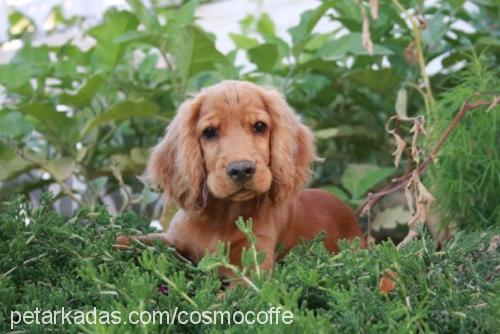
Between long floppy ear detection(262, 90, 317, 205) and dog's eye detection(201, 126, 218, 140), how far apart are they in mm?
116

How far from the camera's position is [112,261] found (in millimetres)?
1152

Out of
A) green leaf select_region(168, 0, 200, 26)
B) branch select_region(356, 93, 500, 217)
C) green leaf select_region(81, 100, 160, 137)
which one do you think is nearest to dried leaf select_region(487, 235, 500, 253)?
branch select_region(356, 93, 500, 217)

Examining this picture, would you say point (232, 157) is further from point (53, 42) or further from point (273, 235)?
point (53, 42)

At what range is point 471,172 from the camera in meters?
1.91

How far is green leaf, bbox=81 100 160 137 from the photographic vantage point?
248 centimetres

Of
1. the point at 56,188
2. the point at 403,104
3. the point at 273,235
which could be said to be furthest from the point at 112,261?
the point at 56,188

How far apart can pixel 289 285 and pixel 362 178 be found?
1522 mm

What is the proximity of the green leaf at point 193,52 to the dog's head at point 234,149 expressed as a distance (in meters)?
0.75

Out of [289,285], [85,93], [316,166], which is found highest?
[289,285]

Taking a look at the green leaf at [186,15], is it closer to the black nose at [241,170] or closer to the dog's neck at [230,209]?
the dog's neck at [230,209]

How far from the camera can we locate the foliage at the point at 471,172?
1.87 metres

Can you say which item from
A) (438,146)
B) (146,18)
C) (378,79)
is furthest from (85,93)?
(438,146)

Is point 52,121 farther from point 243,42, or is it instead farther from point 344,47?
point 344,47

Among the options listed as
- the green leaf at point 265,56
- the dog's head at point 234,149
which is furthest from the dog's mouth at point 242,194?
Answer: the green leaf at point 265,56
